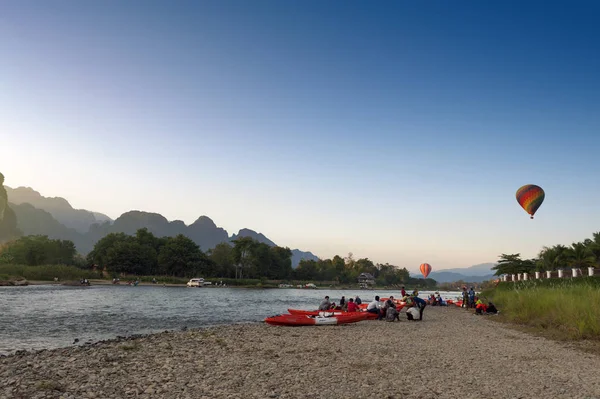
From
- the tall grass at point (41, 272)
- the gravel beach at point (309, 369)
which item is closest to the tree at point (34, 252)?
the tall grass at point (41, 272)

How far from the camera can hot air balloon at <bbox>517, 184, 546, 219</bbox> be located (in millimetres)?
54562

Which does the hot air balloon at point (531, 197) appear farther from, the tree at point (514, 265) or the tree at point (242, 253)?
the tree at point (242, 253)

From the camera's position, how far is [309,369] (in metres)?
12.3

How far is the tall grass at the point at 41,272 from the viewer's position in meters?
98.2

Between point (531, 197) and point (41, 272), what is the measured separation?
380ft

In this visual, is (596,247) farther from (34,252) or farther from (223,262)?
(34,252)

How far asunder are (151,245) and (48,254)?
1357 inches

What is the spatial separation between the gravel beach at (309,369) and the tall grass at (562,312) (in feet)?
6.86

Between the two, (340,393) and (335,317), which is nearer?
(340,393)

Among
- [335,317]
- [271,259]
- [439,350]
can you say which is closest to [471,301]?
[335,317]

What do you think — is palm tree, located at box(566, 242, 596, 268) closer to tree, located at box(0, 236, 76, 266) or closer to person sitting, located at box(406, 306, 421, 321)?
person sitting, located at box(406, 306, 421, 321)

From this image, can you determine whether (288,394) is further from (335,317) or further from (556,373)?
(335,317)

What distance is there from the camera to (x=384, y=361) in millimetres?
13555

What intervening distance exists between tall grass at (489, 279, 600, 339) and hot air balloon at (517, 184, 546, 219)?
31.1 metres
